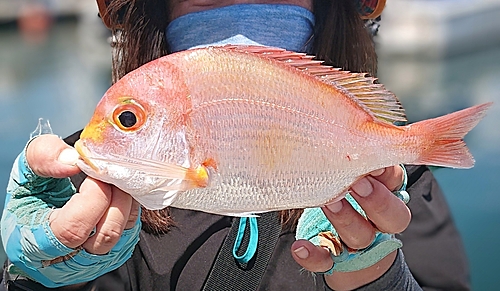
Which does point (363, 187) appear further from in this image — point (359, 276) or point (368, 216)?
point (359, 276)

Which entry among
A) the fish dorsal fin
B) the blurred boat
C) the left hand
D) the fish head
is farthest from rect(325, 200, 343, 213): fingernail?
the blurred boat

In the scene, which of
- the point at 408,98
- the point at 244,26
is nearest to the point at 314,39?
the point at 244,26

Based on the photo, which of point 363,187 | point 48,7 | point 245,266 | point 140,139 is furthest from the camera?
point 48,7

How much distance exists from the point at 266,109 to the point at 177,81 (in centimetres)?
14

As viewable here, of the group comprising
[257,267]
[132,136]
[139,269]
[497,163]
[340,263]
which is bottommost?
[497,163]

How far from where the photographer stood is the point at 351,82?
878mm

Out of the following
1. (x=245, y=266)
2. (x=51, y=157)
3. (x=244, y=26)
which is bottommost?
(x=245, y=266)

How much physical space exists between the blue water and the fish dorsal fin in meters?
1.28

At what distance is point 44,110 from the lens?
26.3ft

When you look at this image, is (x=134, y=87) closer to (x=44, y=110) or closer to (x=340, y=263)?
(x=340, y=263)

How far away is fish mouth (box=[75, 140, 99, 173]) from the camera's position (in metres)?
0.78

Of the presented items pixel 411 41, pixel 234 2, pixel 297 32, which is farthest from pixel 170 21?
pixel 411 41

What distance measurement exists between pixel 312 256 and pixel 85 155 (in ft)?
1.44

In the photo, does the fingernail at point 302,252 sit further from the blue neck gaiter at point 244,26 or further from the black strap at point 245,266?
the blue neck gaiter at point 244,26
